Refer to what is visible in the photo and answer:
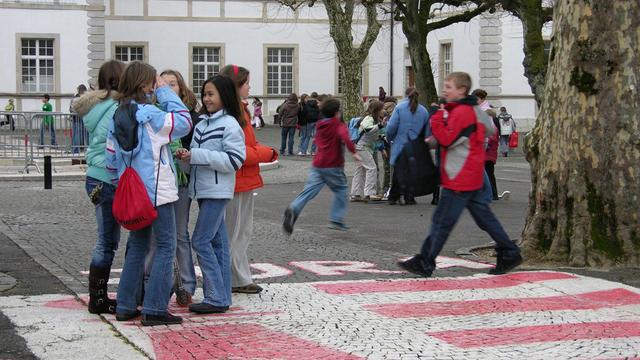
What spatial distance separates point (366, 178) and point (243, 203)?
9.20m

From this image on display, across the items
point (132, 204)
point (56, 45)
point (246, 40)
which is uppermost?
point (246, 40)

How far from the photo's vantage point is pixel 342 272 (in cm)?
1000

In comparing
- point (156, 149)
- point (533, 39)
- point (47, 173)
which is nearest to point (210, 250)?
point (156, 149)

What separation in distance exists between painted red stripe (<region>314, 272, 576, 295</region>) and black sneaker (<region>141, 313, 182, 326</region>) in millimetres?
1629

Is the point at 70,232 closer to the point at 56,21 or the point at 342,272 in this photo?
the point at 342,272

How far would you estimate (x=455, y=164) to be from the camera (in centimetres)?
932

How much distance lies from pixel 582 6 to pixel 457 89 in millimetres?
1766

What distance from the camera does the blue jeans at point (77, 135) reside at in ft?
Answer: 77.3

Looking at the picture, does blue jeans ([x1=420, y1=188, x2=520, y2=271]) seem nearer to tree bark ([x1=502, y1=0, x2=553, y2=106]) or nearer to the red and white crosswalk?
the red and white crosswalk

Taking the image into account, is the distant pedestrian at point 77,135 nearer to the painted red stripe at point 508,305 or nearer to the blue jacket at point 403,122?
Answer: the blue jacket at point 403,122

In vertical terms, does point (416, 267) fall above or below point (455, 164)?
below

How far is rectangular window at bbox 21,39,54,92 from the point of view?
1801 inches

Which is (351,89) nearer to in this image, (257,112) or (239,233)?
(257,112)

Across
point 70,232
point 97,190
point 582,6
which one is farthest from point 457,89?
point 70,232
